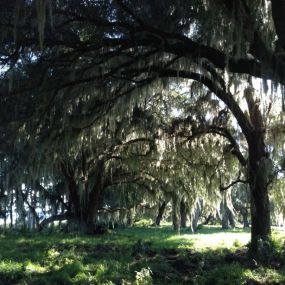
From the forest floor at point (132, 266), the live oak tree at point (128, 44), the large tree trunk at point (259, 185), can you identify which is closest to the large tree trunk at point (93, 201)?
the forest floor at point (132, 266)

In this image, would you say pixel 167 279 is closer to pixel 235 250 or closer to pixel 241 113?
pixel 241 113

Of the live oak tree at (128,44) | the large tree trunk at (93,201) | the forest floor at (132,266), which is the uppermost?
the live oak tree at (128,44)

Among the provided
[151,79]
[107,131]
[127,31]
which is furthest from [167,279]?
[107,131]

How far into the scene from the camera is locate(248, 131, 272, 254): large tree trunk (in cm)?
1055

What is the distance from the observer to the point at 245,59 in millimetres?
7480

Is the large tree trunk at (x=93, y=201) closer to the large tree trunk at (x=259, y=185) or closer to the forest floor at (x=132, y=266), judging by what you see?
the forest floor at (x=132, y=266)

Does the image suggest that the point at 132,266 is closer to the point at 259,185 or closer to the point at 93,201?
the point at 259,185

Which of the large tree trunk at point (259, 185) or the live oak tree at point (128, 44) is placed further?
the large tree trunk at point (259, 185)

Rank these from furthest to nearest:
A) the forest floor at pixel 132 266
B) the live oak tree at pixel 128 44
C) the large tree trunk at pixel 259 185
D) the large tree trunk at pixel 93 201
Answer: the large tree trunk at pixel 93 201 < the large tree trunk at pixel 259 185 < the forest floor at pixel 132 266 < the live oak tree at pixel 128 44

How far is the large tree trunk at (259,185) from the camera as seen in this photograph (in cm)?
1055

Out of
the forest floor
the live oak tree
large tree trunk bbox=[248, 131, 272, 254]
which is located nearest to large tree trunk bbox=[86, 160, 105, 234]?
the forest floor

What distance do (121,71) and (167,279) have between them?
146 inches

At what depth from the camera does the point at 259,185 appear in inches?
420

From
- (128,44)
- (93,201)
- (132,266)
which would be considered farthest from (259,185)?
(93,201)
